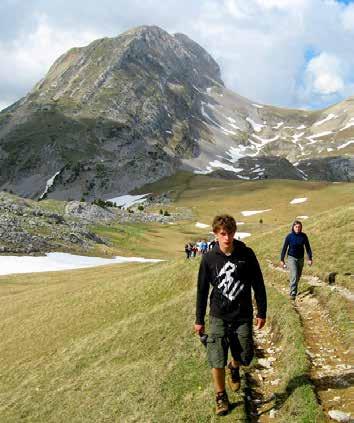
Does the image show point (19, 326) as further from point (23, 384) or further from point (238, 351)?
point (238, 351)

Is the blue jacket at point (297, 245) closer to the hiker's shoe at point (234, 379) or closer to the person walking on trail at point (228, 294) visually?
the hiker's shoe at point (234, 379)

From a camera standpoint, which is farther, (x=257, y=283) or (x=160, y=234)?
(x=160, y=234)

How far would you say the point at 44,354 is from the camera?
26156 mm

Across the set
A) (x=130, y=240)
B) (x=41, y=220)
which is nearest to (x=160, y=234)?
(x=130, y=240)

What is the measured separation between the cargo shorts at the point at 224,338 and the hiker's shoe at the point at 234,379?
1.50 metres

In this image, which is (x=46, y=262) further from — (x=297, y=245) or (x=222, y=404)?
(x=222, y=404)

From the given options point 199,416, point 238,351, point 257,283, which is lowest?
point 199,416

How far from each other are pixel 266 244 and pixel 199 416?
25.0m

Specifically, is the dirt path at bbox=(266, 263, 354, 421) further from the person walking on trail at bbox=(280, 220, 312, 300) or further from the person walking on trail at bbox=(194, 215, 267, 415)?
the person walking on trail at bbox=(194, 215, 267, 415)

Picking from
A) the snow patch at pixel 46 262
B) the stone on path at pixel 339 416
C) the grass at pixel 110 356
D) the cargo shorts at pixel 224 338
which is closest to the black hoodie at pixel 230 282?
the cargo shorts at pixel 224 338

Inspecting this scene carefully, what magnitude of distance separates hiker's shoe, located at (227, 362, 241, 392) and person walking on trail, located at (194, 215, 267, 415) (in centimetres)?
129

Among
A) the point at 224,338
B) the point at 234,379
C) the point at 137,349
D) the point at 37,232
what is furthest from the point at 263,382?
the point at 37,232

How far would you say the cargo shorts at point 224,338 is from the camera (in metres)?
12.2

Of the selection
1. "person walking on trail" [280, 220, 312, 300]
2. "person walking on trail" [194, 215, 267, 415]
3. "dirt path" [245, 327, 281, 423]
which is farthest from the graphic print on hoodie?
"person walking on trail" [280, 220, 312, 300]
